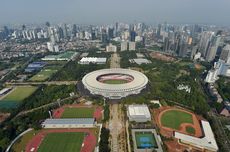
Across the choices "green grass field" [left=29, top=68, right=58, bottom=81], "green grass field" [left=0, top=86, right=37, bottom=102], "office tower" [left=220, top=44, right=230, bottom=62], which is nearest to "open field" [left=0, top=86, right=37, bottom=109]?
"green grass field" [left=0, top=86, right=37, bottom=102]

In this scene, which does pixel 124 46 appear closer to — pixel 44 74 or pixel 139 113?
pixel 44 74

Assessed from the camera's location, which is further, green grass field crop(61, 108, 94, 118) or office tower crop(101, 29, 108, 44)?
office tower crop(101, 29, 108, 44)

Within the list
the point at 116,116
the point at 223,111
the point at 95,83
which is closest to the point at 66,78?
the point at 95,83

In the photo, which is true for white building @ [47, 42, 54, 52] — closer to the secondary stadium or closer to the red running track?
the secondary stadium

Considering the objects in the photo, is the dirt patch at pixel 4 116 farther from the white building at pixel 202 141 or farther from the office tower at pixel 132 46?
the office tower at pixel 132 46

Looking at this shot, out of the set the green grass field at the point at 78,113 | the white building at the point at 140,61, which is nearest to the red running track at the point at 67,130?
the green grass field at the point at 78,113

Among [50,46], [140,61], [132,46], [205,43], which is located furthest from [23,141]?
[205,43]
